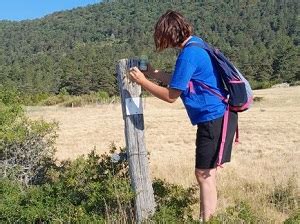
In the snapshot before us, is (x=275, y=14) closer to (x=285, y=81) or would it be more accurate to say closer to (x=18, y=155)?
(x=285, y=81)

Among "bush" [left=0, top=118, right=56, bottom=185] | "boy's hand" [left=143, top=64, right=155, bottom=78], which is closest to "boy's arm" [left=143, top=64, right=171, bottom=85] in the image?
"boy's hand" [left=143, top=64, right=155, bottom=78]

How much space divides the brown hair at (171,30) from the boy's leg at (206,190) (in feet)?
3.45

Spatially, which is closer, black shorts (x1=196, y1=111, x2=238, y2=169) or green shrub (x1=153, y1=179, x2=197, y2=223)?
black shorts (x1=196, y1=111, x2=238, y2=169)

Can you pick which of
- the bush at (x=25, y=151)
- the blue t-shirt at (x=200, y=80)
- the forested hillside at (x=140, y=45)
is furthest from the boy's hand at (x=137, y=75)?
the forested hillside at (x=140, y=45)

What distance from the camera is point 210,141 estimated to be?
4109 mm

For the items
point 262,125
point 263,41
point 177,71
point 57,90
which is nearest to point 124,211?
point 177,71

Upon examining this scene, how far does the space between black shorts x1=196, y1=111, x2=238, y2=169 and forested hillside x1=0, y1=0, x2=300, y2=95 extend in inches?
1847

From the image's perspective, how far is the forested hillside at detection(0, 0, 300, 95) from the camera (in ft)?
269

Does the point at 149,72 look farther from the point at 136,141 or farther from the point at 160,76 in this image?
the point at 136,141

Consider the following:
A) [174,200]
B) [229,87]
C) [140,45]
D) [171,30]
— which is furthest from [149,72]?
[140,45]

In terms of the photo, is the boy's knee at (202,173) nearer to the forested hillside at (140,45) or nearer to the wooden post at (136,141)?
the wooden post at (136,141)

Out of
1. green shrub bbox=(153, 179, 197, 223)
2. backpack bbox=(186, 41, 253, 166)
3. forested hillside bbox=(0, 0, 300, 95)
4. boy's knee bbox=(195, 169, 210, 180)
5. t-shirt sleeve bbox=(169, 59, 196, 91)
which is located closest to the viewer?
t-shirt sleeve bbox=(169, 59, 196, 91)

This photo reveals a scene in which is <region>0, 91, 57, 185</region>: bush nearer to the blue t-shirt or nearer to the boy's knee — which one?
the boy's knee

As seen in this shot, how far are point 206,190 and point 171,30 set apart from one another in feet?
4.36
